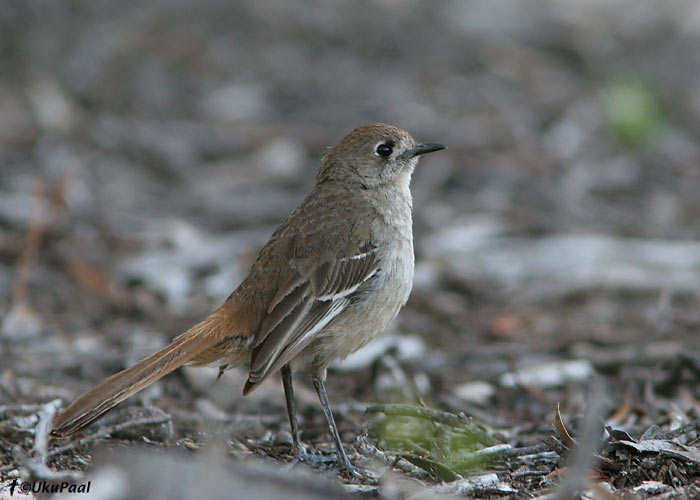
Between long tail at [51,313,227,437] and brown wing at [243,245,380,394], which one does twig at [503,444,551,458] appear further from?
long tail at [51,313,227,437]

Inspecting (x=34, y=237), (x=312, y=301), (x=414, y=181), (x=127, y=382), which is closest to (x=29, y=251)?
(x=34, y=237)

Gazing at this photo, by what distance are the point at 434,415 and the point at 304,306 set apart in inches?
34.2

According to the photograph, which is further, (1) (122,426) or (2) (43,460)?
(1) (122,426)

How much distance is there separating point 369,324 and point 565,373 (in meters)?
1.80

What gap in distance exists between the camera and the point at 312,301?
488cm

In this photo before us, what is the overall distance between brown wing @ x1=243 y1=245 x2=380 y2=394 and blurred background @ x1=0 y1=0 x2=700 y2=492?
775 mm

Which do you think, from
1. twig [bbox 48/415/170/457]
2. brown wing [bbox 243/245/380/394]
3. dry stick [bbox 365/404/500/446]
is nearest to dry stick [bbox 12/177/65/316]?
twig [bbox 48/415/170/457]

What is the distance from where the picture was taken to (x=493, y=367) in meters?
6.35

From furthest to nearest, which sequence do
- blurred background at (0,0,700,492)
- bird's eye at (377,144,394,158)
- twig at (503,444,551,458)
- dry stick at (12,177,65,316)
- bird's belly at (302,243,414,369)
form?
dry stick at (12,177,65,316), blurred background at (0,0,700,492), bird's eye at (377,144,394,158), bird's belly at (302,243,414,369), twig at (503,444,551,458)

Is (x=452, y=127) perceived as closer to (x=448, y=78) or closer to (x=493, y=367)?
(x=448, y=78)

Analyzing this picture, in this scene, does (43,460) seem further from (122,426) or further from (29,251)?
(29,251)

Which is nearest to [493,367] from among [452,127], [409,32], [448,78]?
[452,127]

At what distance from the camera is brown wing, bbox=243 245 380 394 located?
472 cm

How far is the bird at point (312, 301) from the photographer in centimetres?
473
